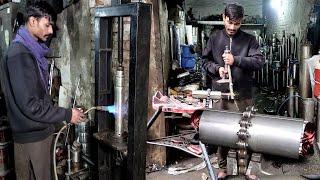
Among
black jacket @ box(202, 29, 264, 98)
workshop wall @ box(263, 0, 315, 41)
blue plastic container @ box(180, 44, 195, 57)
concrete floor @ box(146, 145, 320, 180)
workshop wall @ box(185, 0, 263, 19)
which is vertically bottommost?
concrete floor @ box(146, 145, 320, 180)

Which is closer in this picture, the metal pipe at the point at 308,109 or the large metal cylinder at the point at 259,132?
the large metal cylinder at the point at 259,132

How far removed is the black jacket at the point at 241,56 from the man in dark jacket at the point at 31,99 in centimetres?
210

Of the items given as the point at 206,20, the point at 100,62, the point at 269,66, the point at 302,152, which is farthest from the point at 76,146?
the point at 206,20

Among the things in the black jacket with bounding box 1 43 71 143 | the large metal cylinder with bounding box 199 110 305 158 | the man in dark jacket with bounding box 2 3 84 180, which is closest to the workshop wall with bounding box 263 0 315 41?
the large metal cylinder with bounding box 199 110 305 158

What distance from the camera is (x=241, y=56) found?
434 centimetres

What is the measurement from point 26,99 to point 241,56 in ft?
8.96

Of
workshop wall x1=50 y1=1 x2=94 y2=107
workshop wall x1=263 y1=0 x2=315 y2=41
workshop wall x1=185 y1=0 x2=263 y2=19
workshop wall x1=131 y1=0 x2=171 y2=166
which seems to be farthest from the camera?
workshop wall x1=185 y1=0 x2=263 y2=19

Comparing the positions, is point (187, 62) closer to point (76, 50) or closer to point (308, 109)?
point (308, 109)

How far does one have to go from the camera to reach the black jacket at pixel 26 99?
10.1ft

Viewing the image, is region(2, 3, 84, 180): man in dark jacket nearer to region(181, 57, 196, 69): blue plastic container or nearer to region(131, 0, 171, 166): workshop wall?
region(131, 0, 171, 166): workshop wall

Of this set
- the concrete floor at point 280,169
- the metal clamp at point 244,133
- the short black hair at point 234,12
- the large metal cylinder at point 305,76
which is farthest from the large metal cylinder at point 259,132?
the large metal cylinder at point 305,76

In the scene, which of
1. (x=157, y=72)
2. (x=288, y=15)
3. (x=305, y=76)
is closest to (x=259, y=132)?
(x=157, y=72)

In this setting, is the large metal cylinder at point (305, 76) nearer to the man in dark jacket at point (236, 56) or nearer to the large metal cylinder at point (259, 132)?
the man in dark jacket at point (236, 56)

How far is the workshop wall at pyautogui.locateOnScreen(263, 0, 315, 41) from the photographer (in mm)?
9320
